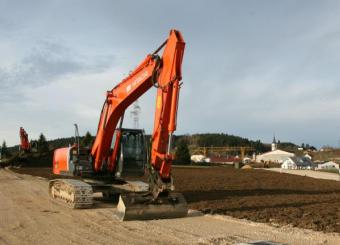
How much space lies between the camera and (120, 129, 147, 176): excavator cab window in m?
15.8

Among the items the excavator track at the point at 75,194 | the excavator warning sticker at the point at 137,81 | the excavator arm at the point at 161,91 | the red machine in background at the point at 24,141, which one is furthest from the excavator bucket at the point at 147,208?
the red machine in background at the point at 24,141

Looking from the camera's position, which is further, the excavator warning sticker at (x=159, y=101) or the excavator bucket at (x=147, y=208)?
the excavator warning sticker at (x=159, y=101)

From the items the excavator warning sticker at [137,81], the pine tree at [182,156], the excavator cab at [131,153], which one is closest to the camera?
the excavator warning sticker at [137,81]

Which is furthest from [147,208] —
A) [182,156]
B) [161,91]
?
[182,156]

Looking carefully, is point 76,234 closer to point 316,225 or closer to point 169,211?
point 169,211

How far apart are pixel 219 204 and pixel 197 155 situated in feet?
417

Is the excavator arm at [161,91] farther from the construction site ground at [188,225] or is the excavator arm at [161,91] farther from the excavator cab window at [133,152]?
the construction site ground at [188,225]

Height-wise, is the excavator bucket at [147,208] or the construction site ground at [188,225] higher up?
the excavator bucket at [147,208]

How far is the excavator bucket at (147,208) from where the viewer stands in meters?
11.8

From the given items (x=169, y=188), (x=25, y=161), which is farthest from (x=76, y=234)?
(x=25, y=161)

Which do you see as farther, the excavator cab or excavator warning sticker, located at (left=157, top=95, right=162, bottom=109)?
the excavator cab

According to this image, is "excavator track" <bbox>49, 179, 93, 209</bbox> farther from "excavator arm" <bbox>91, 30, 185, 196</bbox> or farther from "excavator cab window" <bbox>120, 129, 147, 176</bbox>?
"excavator arm" <bbox>91, 30, 185, 196</bbox>

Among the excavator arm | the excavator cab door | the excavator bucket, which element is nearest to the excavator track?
the excavator cab door

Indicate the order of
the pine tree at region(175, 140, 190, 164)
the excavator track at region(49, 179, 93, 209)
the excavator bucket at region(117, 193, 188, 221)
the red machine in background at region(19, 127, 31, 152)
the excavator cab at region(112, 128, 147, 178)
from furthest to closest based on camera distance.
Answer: the pine tree at region(175, 140, 190, 164) → the red machine in background at region(19, 127, 31, 152) → the excavator cab at region(112, 128, 147, 178) → the excavator track at region(49, 179, 93, 209) → the excavator bucket at region(117, 193, 188, 221)
